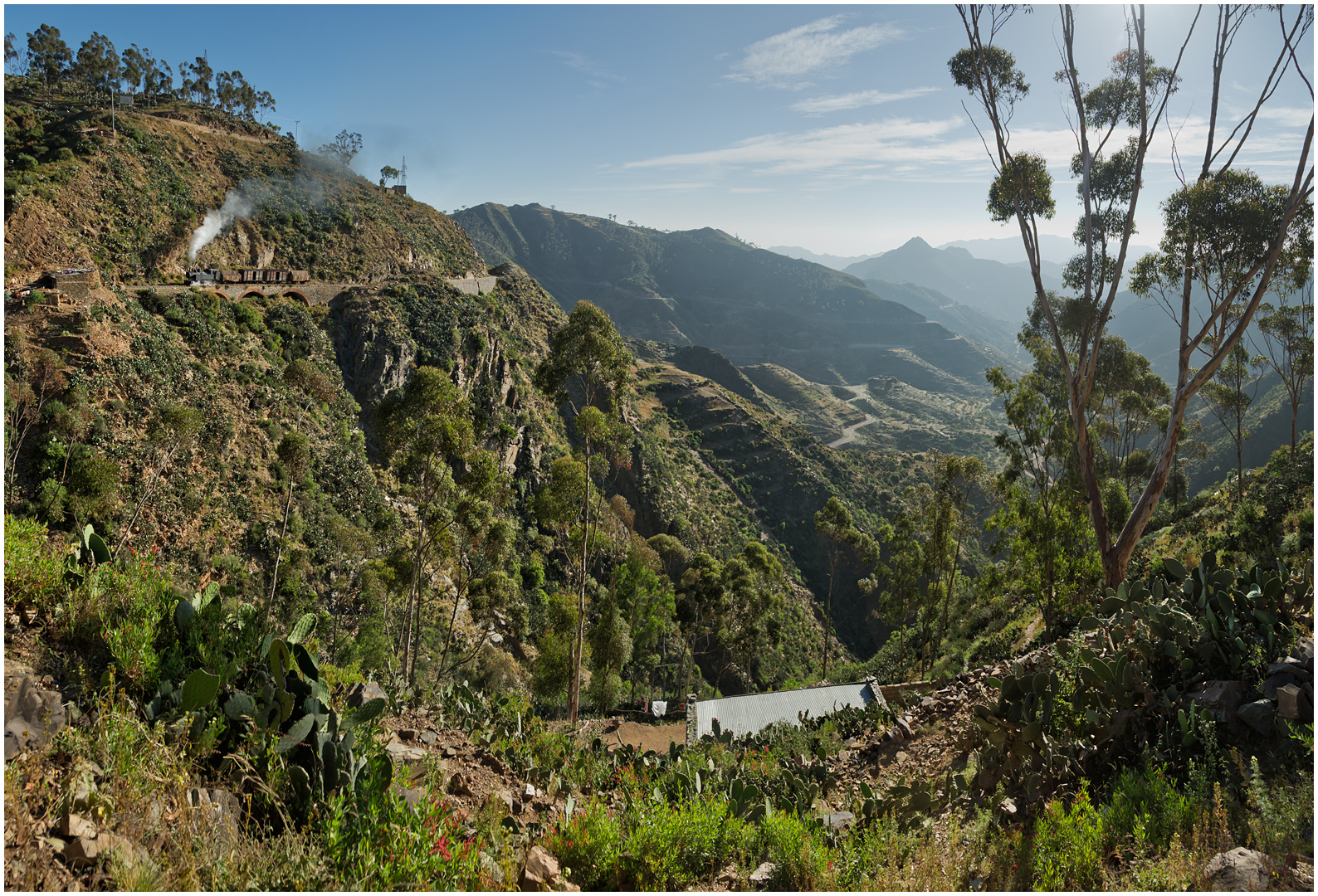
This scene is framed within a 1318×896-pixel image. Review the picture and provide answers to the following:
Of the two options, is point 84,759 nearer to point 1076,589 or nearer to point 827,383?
point 1076,589

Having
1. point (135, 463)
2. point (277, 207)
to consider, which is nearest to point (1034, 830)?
point (135, 463)

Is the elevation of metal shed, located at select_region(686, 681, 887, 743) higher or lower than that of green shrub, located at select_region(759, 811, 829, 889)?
lower

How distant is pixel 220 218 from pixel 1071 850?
50780mm

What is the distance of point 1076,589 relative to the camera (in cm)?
1728

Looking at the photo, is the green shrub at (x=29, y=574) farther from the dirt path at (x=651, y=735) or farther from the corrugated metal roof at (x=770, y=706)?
the corrugated metal roof at (x=770, y=706)

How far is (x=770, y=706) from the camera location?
47.7ft

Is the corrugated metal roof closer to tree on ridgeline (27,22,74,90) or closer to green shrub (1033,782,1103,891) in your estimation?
green shrub (1033,782,1103,891)

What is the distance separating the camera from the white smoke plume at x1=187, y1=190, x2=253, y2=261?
121 ft

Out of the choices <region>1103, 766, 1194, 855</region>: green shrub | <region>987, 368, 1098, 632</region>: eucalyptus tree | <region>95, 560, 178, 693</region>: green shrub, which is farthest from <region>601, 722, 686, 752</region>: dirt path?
<region>987, 368, 1098, 632</region>: eucalyptus tree

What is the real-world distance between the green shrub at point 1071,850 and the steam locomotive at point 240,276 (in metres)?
37.1

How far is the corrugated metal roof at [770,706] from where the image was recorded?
13.3 m

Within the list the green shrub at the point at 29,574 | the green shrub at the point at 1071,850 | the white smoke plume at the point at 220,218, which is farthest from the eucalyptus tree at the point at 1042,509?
the white smoke plume at the point at 220,218

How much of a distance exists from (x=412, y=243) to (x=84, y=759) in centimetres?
5482

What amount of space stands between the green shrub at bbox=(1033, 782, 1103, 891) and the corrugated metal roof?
8.01 meters
